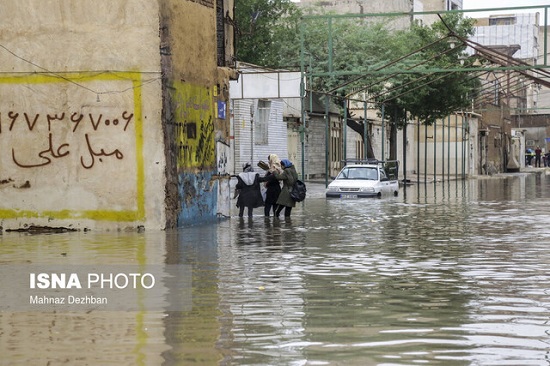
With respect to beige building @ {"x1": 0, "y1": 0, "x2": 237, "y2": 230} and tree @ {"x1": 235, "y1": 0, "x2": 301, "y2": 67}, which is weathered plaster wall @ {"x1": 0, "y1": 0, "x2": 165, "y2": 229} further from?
tree @ {"x1": 235, "y1": 0, "x2": 301, "y2": 67}

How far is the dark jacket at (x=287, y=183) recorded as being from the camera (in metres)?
25.3

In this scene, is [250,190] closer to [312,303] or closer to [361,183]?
[361,183]

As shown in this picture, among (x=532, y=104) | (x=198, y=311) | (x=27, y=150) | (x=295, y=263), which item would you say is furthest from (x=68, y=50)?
(x=532, y=104)

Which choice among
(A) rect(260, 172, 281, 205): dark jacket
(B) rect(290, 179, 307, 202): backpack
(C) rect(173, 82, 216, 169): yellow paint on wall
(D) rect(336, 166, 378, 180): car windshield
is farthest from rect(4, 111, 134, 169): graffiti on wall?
(D) rect(336, 166, 378, 180): car windshield

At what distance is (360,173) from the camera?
133 feet

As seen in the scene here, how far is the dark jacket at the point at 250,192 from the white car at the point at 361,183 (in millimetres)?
12647

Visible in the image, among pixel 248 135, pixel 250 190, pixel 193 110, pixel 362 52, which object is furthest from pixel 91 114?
pixel 362 52

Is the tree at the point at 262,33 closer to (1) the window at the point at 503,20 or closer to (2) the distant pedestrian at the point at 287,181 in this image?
(2) the distant pedestrian at the point at 287,181

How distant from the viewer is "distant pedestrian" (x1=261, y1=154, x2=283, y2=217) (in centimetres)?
2562

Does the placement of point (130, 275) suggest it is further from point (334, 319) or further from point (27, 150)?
point (27, 150)

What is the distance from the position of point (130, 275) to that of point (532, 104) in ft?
408

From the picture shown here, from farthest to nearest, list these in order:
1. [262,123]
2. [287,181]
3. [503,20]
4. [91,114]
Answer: [503,20] < [262,123] < [287,181] < [91,114]

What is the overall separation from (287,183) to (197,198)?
2.88 meters

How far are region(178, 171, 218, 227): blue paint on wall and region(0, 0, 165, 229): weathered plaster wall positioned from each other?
1.02 m
